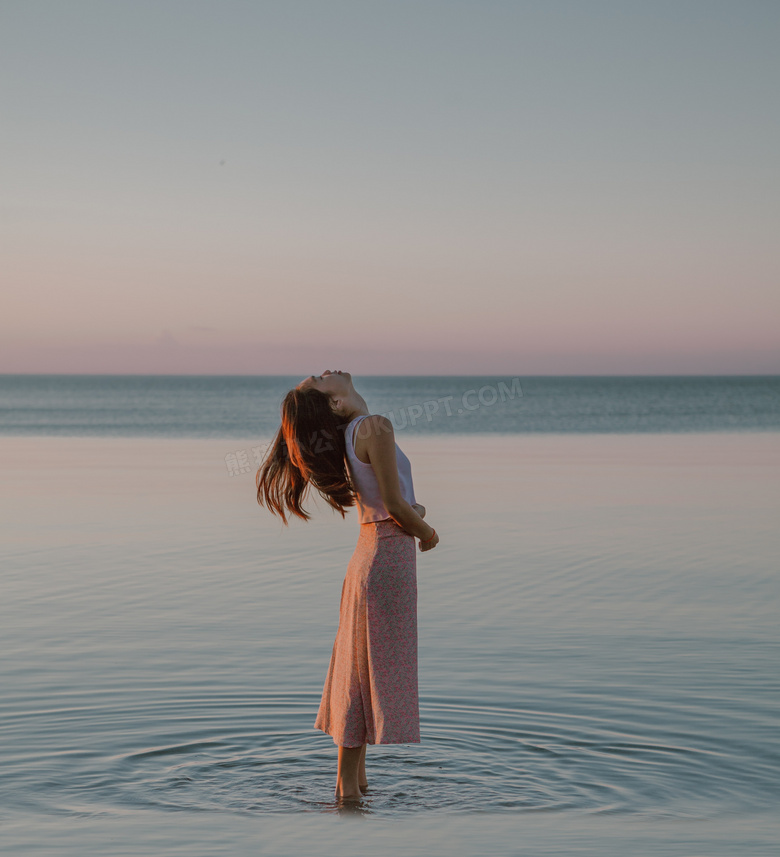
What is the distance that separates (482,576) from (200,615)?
8.34 feet

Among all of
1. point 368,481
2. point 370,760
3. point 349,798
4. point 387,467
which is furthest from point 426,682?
point 387,467

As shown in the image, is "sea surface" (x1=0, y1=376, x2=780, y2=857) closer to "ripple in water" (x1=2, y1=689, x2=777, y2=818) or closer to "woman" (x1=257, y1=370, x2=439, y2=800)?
"ripple in water" (x1=2, y1=689, x2=777, y2=818)

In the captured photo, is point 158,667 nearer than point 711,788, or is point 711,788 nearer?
point 711,788

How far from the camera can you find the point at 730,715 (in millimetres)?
5766

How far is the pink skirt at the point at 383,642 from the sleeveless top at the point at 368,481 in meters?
0.06

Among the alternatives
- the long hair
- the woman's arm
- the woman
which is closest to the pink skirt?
the woman

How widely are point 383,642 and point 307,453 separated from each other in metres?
0.87

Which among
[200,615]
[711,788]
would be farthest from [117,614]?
[711,788]

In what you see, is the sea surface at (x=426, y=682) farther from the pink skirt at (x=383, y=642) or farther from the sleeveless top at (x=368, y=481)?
the sleeveless top at (x=368, y=481)

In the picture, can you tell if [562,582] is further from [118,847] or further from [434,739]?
[118,847]

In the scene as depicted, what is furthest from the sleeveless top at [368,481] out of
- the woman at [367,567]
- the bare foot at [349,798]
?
the bare foot at [349,798]

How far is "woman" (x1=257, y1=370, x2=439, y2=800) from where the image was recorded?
183 inches

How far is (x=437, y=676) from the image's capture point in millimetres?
6500

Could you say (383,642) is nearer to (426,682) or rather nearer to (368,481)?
(368,481)
